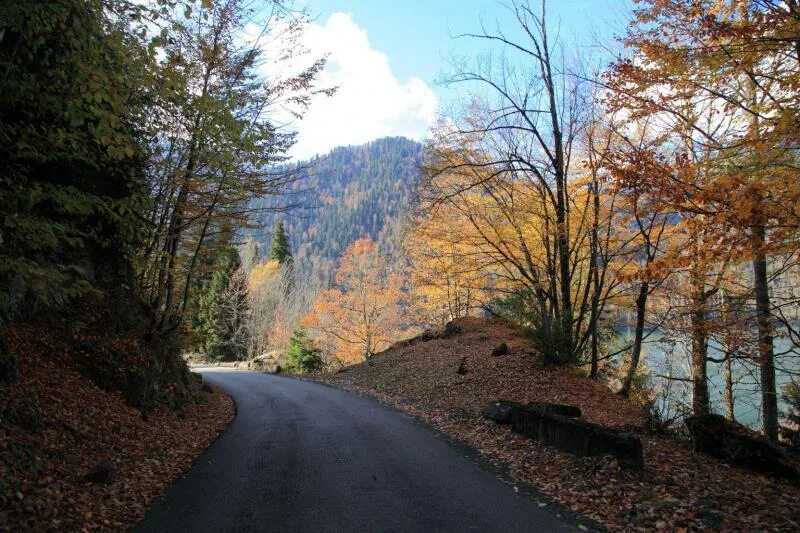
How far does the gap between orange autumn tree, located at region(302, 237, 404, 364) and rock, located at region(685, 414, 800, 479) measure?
23944mm

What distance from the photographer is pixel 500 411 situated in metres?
9.75

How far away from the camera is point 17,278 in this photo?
7.86 metres

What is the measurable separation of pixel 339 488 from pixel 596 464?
11.3ft

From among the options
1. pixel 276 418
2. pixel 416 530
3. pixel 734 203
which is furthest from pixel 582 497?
pixel 276 418

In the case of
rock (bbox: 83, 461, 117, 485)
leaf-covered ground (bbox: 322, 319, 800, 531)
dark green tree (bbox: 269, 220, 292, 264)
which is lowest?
rock (bbox: 83, 461, 117, 485)

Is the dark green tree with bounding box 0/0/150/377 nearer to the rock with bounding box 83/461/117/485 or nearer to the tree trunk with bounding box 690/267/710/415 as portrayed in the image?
the rock with bounding box 83/461/117/485

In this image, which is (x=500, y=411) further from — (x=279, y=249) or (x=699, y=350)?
(x=279, y=249)

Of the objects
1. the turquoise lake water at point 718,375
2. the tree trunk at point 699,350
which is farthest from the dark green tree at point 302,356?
the tree trunk at point 699,350

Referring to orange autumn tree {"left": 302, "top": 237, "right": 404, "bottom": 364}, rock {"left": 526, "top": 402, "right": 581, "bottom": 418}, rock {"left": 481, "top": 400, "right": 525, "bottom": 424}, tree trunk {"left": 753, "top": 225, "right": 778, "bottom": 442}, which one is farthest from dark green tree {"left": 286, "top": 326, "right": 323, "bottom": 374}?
tree trunk {"left": 753, "top": 225, "right": 778, "bottom": 442}

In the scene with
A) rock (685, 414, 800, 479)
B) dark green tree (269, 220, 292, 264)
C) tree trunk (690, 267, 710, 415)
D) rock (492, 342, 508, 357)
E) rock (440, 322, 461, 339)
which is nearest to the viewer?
rock (685, 414, 800, 479)

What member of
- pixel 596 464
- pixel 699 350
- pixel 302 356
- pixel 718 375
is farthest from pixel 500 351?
pixel 302 356

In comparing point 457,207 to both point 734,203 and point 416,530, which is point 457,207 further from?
point 416,530

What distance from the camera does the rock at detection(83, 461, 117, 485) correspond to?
5.58m

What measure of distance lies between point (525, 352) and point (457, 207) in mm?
5507
